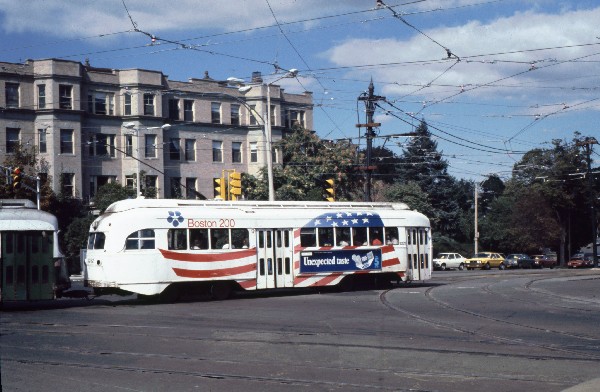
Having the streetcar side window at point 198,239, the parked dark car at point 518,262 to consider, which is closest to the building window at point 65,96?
the streetcar side window at point 198,239

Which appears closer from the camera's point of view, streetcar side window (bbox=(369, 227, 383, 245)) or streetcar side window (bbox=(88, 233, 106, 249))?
streetcar side window (bbox=(88, 233, 106, 249))

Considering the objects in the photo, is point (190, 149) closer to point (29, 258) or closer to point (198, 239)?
point (198, 239)

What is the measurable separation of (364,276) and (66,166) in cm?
2940

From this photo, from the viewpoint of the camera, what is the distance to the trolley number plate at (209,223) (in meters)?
25.6

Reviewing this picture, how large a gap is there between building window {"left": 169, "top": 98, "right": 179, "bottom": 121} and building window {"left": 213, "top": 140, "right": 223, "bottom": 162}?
366 centimetres

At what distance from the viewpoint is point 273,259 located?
27.4 metres

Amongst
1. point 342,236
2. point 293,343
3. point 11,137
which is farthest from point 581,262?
point 293,343

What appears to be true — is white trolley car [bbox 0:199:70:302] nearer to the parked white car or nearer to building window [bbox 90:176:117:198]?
building window [bbox 90:176:117:198]

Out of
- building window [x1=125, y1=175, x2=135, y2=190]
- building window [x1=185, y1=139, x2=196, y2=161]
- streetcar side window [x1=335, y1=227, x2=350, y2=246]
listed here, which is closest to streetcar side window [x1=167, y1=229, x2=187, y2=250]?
streetcar side window [x1=335, y1=227, x2=350, y2=246]

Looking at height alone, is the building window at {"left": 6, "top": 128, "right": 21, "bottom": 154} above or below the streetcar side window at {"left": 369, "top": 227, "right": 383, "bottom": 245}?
above

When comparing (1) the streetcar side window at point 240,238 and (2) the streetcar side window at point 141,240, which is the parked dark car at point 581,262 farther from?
(2) the streetcar side window at point 141,240

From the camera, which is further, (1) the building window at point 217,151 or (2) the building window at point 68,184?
(1) the building window at point 217,151

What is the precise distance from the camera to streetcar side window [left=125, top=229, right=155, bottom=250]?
79.9 ft

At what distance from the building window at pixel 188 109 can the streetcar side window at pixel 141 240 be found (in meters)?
35.7
